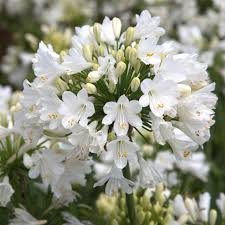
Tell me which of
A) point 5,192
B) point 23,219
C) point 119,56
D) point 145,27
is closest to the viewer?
point 119,56

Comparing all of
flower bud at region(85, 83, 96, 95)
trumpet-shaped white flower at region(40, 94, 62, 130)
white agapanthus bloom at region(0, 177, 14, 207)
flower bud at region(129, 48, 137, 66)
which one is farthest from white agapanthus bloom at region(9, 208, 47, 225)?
flower bud at region(129, 48, 137, 66)

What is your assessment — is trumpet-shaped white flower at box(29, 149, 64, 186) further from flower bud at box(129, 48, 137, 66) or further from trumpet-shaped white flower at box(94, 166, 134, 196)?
flower bud at box(129, 48, 137, 66)

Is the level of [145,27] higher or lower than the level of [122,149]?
higher

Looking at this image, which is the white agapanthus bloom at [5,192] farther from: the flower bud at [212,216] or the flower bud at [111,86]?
the flower bud at [212,216]

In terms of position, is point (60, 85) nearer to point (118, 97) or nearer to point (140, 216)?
point (118, 97)

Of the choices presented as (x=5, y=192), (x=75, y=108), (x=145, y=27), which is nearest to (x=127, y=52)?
(x=145, y=27)

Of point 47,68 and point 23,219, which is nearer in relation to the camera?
point 47,68

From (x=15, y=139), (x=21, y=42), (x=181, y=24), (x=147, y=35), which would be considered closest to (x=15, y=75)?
(x=21, y=42)
